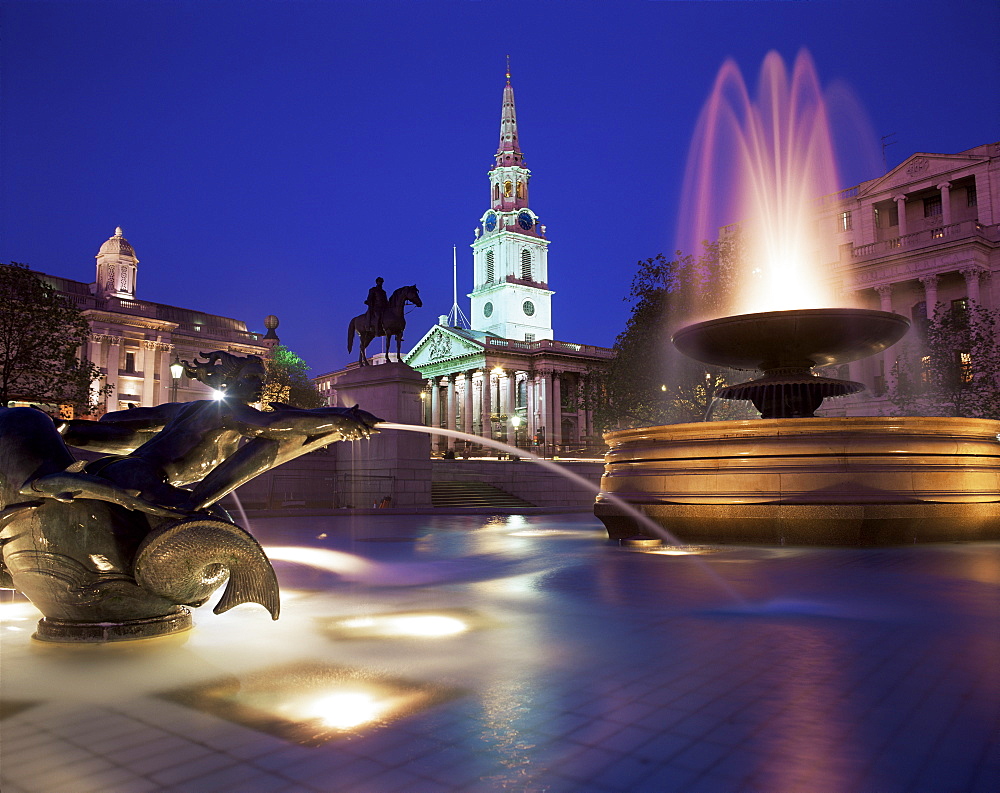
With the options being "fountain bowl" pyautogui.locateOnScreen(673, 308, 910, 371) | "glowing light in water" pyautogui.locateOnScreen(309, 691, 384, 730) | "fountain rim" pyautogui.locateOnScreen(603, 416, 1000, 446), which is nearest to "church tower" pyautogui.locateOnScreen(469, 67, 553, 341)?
"fountain bowl" pyautogui.locateOnScreen(673, 308, 910, 371)

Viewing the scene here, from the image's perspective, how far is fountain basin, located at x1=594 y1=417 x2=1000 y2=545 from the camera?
9281mm

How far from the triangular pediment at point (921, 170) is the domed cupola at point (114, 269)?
63505 mm

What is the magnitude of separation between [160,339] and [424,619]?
230 feet

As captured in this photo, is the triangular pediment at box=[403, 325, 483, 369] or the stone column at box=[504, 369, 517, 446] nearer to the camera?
the stone column at box=[504, 369, 517, 446]

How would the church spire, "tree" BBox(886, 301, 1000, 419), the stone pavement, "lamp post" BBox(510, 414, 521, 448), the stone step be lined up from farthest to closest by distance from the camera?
1. the church spire
2. "lamp post" BBox(510, 414, 521, 448)
3. "tree" BBox(886, 301, 1000, 419)
4. the stone step
5. the stone pavement

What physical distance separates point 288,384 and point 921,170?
51835 millimetres

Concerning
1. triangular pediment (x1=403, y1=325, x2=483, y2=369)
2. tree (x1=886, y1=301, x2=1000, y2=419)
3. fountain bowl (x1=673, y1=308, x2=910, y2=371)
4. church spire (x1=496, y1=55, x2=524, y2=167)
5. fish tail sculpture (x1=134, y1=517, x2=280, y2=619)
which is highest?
church spire (x1=496, y1=55, x2=524, y2=167)

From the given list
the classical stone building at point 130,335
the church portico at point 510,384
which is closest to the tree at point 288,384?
the classical stone building at point 130,335

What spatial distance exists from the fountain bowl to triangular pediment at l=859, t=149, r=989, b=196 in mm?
47155

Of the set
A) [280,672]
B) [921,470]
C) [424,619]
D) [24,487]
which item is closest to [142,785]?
[280,672]

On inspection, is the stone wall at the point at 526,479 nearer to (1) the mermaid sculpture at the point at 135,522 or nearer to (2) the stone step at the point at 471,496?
(2) the stone step at the point at 471,496

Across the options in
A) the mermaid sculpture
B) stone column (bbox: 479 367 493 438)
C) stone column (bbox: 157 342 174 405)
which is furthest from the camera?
stone column (bbox: 479 367 493 438)

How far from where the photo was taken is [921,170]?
53.2 meters

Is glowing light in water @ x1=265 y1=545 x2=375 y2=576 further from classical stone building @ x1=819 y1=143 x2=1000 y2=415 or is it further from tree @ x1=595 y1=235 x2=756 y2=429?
classical stone building @ x1=819 y1=143 x2=1000 y2=415
